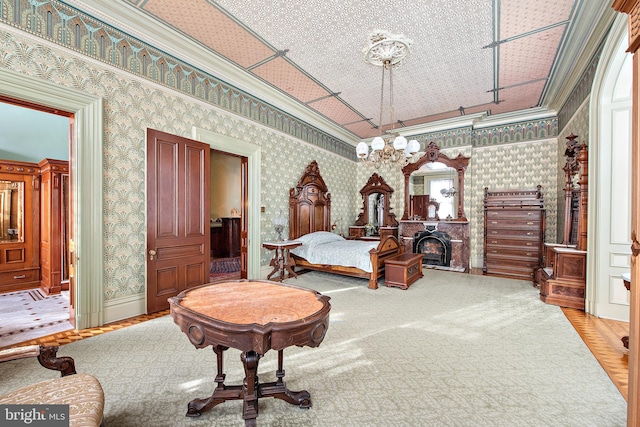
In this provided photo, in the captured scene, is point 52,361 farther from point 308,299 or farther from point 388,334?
point 388,334

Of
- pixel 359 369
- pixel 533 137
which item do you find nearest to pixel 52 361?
pixel 359 369

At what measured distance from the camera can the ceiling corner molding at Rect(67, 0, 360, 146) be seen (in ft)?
10.1

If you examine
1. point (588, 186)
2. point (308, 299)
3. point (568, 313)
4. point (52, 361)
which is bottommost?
point (568, 313)

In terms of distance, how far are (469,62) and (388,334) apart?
417cm

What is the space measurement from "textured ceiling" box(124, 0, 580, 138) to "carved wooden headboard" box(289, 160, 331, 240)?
1.73 metres

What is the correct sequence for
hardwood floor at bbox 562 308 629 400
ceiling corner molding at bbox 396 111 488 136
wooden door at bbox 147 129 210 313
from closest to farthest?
1. hardwood floor at bbox 562 308 629 400
2. wooden door at bbox 147 129 210 313
3. ceiling corner molding at bbox 396 111 488 136

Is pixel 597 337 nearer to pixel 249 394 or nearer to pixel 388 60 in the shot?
pixel 249 394

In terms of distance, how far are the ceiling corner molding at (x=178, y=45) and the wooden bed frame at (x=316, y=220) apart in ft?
5.47

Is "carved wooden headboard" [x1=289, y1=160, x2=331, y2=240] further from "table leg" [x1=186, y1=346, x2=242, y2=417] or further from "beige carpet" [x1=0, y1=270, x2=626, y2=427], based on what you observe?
"table leg" [x1=186, y1=346, x2=242, y2=417]

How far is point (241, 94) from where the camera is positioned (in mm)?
4852

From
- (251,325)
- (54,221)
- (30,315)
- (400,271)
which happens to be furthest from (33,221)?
(400,271)

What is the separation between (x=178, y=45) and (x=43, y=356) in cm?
383

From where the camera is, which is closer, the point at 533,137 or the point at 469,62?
the point at 469,62

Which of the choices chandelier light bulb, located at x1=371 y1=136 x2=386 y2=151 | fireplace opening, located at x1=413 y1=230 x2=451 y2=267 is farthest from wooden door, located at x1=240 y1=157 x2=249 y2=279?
fireplace opening, located at x1=413 y1=230 x2=451 y2=267
